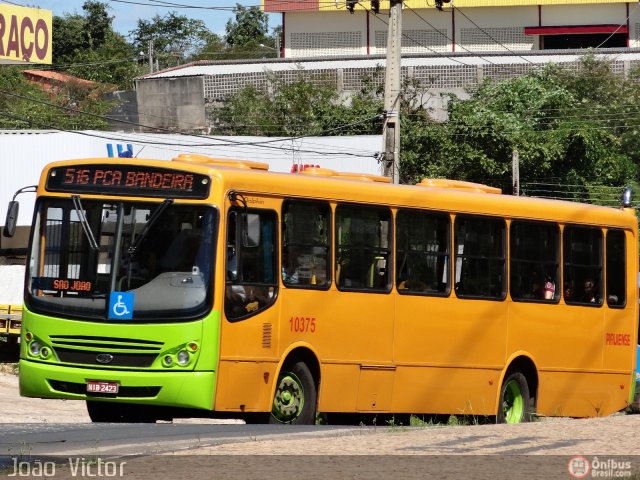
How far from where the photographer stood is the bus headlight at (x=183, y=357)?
46.0ft

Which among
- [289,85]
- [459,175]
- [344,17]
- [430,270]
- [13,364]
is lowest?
[13,364]

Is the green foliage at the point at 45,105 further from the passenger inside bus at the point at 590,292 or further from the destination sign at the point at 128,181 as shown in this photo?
the destination sign at the point at 128,181

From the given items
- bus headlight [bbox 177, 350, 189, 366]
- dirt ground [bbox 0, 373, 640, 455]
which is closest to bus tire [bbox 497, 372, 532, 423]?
dirt ground [bbox 0, 373, 640, 455]

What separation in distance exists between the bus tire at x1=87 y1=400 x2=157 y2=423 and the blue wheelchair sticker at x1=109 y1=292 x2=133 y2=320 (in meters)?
1.72

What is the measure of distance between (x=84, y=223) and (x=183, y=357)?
186 cm

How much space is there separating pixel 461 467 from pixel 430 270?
6977 millimetres

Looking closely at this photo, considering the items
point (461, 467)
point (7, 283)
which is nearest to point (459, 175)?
point (7, 283)

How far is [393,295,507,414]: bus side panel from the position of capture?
16578 mm

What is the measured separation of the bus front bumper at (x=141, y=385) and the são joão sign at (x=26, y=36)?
30.8 m

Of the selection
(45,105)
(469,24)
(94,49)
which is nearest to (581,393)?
(45,105)

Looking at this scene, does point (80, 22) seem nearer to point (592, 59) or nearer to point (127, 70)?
point (127, 70)

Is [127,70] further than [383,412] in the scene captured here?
Yes

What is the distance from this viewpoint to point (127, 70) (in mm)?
85125

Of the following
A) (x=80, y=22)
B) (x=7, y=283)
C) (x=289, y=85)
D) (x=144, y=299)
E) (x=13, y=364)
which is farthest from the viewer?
(x=80, y=22)
